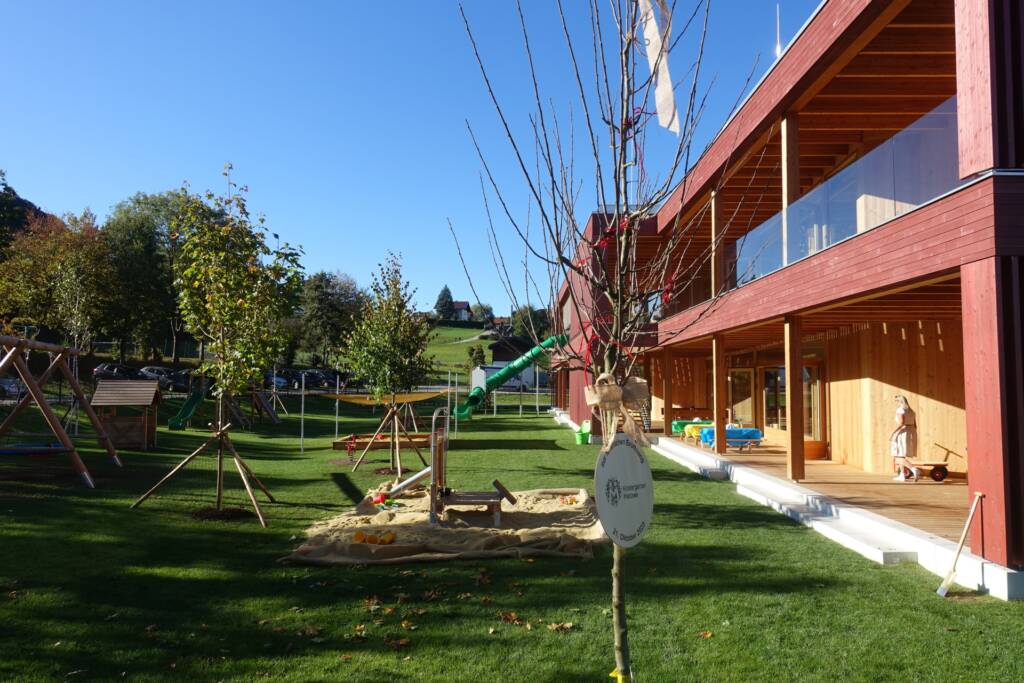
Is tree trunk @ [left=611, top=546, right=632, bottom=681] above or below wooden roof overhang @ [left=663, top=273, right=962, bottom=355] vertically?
below

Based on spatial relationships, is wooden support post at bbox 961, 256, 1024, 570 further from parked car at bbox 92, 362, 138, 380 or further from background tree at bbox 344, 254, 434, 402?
parked car at bbox 92, 362, 138, 380

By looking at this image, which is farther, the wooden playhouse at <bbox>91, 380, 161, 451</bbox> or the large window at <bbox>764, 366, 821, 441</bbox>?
the wooden playhouse at <bbox>91, 380, 161, 451</bbox>

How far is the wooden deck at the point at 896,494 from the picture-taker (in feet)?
27.6

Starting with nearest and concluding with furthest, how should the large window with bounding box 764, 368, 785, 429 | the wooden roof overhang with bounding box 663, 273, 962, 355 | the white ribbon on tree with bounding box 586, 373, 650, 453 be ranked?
the white ribbon on tree with bounding box 586, 373, 650, 453 → the wooden roof overhang with bounding box 663, 273, 962, 355 → the large window with bounding box 764, 368, 785, 429

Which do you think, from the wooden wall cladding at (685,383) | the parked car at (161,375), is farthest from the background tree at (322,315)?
the wooden wall cladding at (685,383)

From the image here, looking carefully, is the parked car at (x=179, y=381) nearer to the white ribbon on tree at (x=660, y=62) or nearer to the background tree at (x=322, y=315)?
the background tree at (x=322, y=315)

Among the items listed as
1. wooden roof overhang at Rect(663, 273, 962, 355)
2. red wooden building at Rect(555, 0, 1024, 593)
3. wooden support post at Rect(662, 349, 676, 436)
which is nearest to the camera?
red wooden building at Rect(555, 0, 1024, 593)

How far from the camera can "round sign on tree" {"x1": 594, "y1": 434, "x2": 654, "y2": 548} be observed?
2.79m

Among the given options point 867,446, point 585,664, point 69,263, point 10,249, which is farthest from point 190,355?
point 585,664

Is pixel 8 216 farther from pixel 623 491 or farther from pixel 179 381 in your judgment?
pixel 623 491

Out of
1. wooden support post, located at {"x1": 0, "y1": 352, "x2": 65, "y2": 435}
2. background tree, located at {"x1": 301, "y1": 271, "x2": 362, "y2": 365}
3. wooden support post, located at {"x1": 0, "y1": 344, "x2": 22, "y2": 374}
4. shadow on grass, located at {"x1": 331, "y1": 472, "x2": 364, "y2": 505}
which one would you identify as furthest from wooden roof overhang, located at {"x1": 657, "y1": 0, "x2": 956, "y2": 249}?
background tree, located at {"x1": 301, "y1": 271, "x2": 362, "y2": 365}

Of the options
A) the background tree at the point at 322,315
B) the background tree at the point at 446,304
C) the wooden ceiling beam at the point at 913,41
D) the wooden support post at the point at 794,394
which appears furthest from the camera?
the background tree at the point at 446,304

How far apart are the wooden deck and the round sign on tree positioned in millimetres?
6179

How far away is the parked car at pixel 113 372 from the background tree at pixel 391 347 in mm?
25393
